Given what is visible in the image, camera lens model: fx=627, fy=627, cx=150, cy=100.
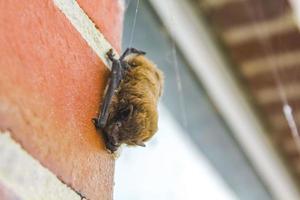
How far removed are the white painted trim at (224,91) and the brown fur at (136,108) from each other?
1061 millimetres

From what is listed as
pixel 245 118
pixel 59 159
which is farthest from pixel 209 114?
pixel 59 159

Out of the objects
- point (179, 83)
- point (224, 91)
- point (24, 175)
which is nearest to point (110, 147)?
point (24, 175)

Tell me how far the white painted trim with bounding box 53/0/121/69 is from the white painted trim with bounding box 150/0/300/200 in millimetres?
1066

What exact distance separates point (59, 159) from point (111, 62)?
182mm

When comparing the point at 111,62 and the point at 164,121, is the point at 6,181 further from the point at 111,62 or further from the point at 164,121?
the point at 164,121

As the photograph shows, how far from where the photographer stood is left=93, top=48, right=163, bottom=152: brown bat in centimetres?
56

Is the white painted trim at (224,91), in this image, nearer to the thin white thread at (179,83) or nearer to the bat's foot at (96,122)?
the thin white thread at (179,83)

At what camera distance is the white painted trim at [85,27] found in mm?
517

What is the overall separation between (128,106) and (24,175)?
19 cm

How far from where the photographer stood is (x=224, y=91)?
2176mm

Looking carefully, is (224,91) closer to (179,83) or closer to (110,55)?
(179,83)

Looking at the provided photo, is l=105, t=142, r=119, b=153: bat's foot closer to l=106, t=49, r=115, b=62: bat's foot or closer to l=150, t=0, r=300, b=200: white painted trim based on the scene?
l=106, t=49, r=115, b=62: bat's foot

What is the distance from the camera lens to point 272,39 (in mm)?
1869

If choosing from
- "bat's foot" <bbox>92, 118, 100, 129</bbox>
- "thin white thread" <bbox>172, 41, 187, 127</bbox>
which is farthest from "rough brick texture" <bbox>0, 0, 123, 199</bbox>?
"thin white thread" <bbox>172, 41, 187, 127</bbox>
